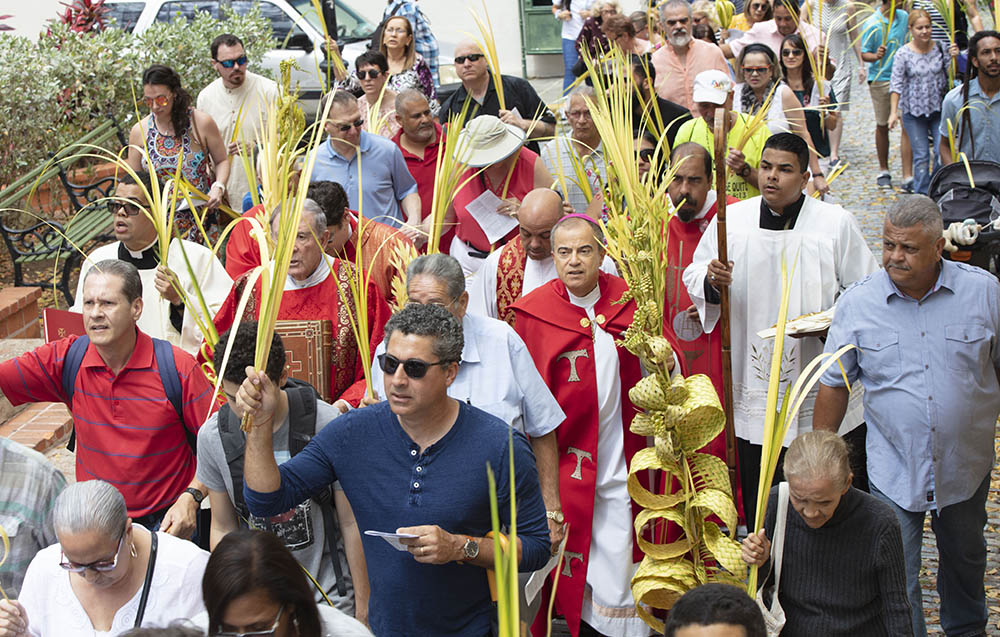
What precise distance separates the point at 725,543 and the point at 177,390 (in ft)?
6.84

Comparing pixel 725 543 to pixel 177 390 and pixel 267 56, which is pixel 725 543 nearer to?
pixel 177 390

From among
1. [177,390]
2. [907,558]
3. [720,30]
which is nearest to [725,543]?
[907,558]

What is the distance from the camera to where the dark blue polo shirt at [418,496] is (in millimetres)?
3631

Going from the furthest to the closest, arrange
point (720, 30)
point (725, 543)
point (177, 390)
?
1. point (720, 30)
2. point (177, 390)
3. point (725, 543)

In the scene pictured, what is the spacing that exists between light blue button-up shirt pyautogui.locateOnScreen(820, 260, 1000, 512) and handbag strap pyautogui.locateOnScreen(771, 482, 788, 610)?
94 cm

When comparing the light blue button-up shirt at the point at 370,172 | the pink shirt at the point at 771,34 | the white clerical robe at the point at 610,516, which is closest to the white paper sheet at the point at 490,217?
the light blue button-up shirt at the point at 370,172

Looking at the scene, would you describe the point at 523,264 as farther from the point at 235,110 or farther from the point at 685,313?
the point at 235,110

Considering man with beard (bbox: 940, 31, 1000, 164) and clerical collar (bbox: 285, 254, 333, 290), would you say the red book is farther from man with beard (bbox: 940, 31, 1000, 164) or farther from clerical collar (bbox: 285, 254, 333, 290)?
man with beard (bbox: 940, 31, 1000, 164)

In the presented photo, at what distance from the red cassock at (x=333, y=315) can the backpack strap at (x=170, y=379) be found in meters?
0.54

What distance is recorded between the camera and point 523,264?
5750 mm

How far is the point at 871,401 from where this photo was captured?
Result: 190 inches

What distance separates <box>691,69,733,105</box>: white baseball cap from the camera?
701cm

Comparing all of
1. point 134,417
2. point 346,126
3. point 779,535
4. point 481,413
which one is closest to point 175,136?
point 346,126

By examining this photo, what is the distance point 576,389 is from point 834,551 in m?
1.48
